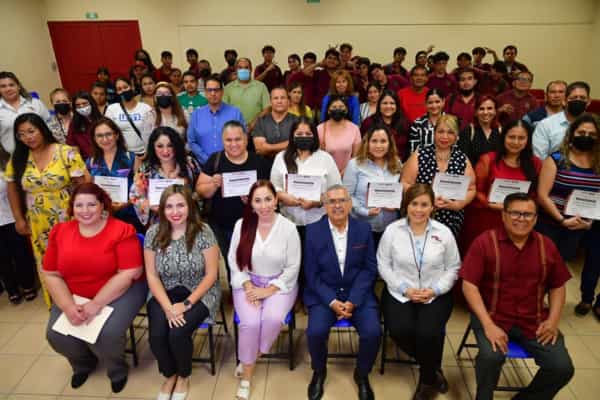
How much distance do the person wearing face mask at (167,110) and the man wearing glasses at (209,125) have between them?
212 millimetres

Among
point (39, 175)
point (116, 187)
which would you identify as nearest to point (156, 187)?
point (116, 187)

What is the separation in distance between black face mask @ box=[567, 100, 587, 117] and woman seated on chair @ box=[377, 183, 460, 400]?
207cm

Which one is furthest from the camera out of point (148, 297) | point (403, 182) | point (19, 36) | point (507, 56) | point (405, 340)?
point (19, 36)

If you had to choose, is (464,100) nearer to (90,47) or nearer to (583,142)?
(583,142)

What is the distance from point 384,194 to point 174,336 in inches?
74.6

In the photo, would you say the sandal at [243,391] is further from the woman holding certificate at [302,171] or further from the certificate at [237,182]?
the certificate at [237,182]

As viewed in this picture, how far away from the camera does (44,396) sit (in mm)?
2701

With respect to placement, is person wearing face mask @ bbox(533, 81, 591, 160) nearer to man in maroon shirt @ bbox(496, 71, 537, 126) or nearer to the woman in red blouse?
the woman in red blouse

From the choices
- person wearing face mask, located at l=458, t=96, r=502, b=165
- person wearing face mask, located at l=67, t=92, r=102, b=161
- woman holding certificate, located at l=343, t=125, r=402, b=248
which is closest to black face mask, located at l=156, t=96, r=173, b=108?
person wearing face mask, located at l=67, t=92, r=102, b=161

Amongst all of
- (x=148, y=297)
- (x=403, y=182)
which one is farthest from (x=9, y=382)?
(x=403, y=182)

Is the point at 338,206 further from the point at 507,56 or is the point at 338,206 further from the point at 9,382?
the point at 507,56

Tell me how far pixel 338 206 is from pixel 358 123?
1.90m

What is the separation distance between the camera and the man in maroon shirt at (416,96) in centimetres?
460

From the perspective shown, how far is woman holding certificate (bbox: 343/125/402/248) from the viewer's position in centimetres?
304
